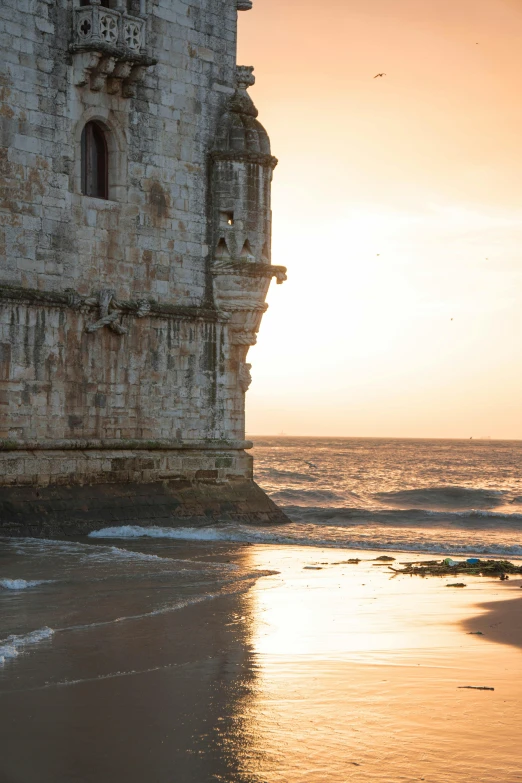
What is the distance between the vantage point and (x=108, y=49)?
18484 mm

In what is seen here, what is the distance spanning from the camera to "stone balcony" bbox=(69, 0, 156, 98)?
60.5 feet

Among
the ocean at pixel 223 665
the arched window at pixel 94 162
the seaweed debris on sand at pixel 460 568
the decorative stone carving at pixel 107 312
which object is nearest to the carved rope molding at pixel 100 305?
the decorative stone carving at pixel 107 312

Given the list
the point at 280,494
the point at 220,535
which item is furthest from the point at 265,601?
the point at 280,494

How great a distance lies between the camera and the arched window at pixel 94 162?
1917 cm

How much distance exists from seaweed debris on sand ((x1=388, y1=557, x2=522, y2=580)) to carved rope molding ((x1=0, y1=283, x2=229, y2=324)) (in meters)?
6.79

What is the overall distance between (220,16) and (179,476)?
8.72 meters

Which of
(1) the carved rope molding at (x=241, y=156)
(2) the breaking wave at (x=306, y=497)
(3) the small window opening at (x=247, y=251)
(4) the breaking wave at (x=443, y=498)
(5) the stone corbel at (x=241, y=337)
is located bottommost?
(4) the breaking wave at (x=443, y=498)

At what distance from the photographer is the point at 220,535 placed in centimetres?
1888

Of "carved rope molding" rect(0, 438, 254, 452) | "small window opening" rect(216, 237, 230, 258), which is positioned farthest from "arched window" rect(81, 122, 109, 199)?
"carved rope molding" rect(0, 438, 254, 452)

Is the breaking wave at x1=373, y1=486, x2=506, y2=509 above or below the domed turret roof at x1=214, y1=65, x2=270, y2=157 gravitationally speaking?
below

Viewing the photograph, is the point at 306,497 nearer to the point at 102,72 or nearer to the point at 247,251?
the point at 247,251

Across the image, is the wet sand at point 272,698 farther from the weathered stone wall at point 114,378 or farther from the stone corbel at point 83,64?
the stone corbel at point 83,64

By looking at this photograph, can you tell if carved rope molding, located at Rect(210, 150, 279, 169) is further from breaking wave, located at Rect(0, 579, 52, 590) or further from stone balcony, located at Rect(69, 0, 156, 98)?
breaking wave, located at Rect(0, 579, 52, 590)

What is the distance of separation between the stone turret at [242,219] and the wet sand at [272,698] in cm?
1076
